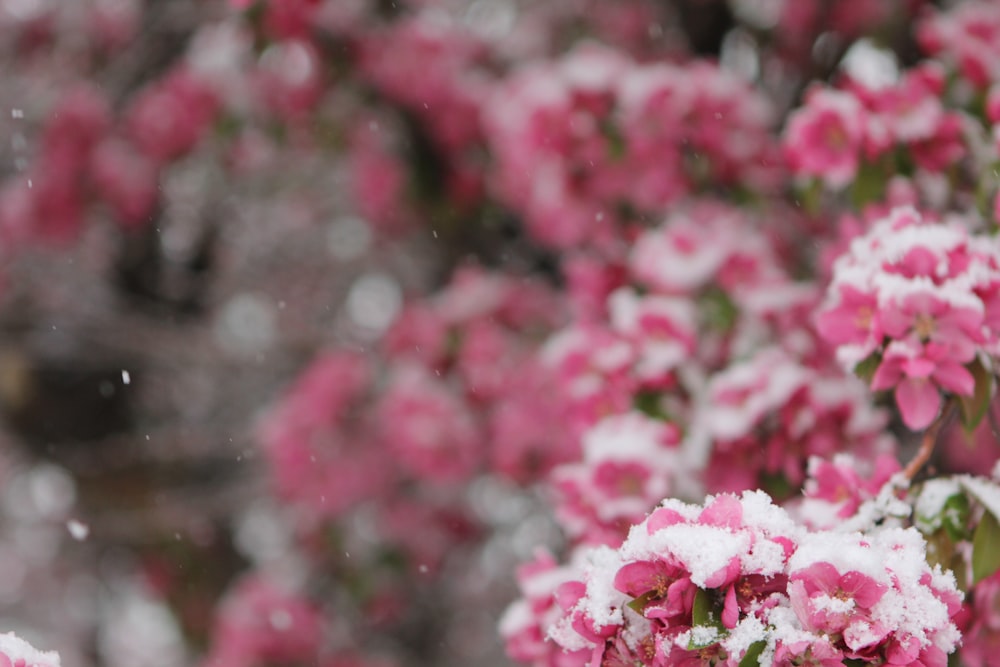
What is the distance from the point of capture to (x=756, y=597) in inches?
40.0

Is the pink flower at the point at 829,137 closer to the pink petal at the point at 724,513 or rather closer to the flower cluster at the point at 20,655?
the pink petal at the point at 724,513

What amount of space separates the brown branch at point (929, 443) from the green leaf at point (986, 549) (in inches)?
4.7

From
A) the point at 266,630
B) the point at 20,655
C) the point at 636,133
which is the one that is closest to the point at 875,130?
the point at 636,133

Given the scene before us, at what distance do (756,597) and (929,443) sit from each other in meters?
0.57

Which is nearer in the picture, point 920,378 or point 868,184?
point 920,378

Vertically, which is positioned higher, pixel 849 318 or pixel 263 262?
pixel 849 318

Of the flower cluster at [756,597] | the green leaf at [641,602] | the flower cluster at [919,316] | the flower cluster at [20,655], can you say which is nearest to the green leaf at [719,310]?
the flower cluster at [919,316]

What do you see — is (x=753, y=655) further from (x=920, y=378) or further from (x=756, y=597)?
(x=920, y=378)

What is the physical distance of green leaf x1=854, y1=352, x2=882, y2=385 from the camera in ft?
4.76

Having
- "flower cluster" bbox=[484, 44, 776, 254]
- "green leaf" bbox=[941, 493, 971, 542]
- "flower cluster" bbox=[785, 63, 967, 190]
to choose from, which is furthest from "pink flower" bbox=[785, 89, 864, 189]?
"green leaf" bbox=[941, 493, 971, 542]

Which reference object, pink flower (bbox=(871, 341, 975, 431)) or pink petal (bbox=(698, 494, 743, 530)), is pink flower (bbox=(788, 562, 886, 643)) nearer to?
pink petal (bbox=(698, 494, 743, 530))

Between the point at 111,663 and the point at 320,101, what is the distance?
3.80 metres

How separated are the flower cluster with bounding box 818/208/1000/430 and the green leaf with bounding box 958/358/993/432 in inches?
0.5

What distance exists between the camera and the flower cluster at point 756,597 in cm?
97
